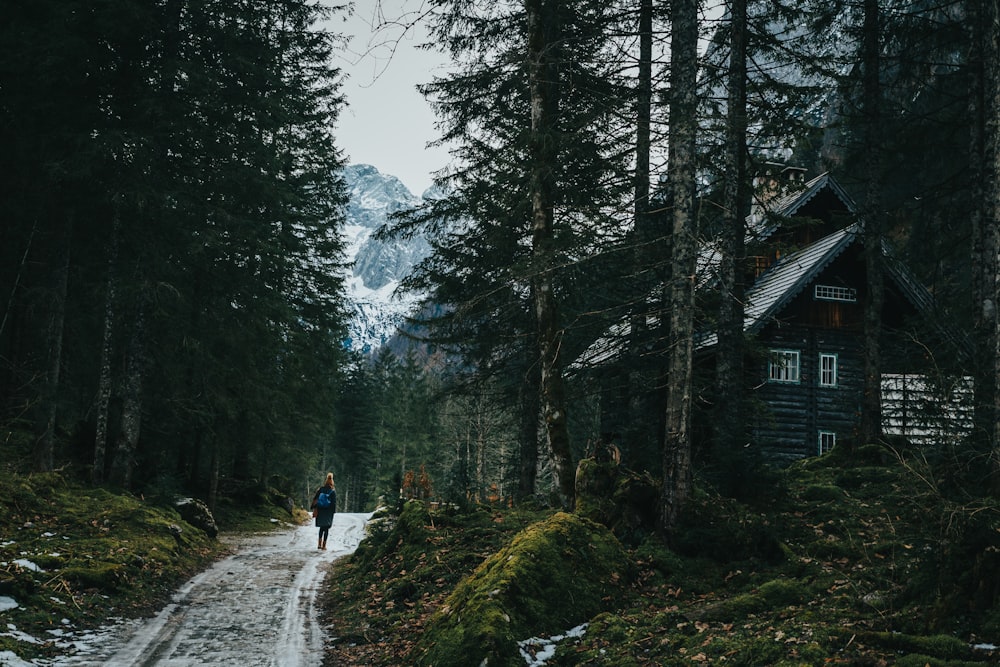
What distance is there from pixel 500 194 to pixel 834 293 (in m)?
14.9

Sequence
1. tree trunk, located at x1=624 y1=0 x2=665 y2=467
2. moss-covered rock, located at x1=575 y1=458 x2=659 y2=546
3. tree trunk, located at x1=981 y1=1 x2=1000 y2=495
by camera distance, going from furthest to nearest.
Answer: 1. tree trunk, located at x1=624 y1=0 x2=665 y2=467
2. moss-covered rock, located at x1=575 y1=458 x2=659 y2=546
3. tree trunk, located at x1=981 y1=1 x2=1000 y2=495

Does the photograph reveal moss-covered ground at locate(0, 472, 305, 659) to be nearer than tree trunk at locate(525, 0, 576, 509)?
Yes

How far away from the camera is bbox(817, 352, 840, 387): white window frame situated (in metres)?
24.1

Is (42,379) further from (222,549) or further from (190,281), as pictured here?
(222,549)

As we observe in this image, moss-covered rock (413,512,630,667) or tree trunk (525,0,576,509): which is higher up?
tree trunk (525,0,576,509)

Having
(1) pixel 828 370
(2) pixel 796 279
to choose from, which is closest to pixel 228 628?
(2) pixel 796 279

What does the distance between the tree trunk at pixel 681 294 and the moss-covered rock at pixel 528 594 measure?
4.60ft

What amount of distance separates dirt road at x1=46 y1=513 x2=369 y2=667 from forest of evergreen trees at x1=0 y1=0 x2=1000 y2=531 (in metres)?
4.62

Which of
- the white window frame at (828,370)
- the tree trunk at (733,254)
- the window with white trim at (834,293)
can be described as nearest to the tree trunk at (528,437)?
the tree trunk at (733,254)

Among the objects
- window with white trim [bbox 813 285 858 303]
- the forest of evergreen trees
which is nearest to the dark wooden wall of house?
window with white trim [bbox 813 285 858 303]

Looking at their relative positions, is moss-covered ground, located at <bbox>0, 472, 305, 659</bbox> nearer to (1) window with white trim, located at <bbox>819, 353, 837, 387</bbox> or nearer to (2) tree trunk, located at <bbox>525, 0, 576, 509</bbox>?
(2) tree trunk, located at <bbox>525, 0, 576, 509</bbox>

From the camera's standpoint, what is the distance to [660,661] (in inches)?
240

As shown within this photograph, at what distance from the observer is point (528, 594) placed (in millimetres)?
7348

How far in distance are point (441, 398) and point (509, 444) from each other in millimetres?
40441
